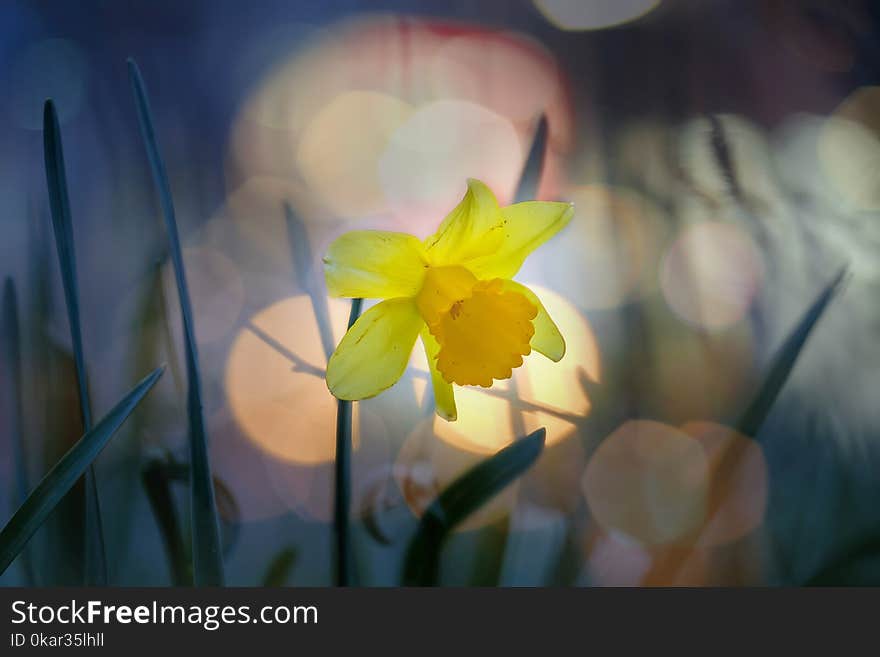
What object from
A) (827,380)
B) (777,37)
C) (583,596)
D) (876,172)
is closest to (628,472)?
(583,596)

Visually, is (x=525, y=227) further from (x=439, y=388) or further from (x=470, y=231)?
(x=439, y=388)


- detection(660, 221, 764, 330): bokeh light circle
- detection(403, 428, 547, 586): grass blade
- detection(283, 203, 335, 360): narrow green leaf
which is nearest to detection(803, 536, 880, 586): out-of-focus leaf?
detection(660, 221, 764, 330): bokeh light circle

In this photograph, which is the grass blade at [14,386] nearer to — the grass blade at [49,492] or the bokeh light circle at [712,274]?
the grass blade at [49,492]

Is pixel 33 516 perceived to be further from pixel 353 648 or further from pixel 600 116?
pixel 600 116

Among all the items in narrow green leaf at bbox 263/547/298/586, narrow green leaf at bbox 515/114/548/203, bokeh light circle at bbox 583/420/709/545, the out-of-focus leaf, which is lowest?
the out-of-focus leaf

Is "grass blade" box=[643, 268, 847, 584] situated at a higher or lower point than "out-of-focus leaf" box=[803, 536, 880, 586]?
higher

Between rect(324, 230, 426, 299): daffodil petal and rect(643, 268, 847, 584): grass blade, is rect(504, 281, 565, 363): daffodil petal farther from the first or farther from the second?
rect(643, 268, 847, 584): grass blade
